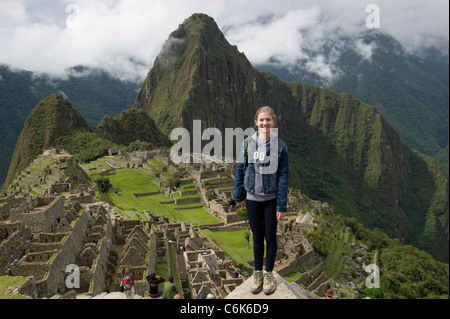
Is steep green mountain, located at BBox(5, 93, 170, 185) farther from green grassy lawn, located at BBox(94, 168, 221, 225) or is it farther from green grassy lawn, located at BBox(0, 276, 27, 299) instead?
green grassy lawn, located at BBox(0, 276, 27, 299)

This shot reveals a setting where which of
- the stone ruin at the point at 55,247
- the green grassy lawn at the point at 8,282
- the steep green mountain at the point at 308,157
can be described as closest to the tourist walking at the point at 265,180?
the green grassy lawn at the point at 8,282

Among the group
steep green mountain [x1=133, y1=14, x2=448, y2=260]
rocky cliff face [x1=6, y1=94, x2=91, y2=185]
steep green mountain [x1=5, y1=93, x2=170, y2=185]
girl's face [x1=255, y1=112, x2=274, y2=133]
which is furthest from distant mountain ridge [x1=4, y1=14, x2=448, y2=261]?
girl's face [x1=255, y1=112, x2=274, y2=133]

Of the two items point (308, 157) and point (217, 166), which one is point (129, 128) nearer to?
point (217, 166)

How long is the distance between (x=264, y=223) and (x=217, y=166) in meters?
46.4

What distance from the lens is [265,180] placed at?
6297 millimetres

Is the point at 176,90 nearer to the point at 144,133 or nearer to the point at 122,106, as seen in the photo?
the point at 122,106

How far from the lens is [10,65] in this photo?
102 metres

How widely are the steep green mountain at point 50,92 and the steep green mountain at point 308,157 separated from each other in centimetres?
1702

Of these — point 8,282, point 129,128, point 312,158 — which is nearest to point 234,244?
point 8,282

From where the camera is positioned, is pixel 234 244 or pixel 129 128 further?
pixel 129 128

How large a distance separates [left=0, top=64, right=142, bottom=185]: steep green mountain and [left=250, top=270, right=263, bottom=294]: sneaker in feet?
240

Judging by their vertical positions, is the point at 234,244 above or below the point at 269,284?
below

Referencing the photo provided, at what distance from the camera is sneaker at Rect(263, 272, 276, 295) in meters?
6.53

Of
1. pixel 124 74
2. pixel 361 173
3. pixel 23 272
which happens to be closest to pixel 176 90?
pixel 124 74
